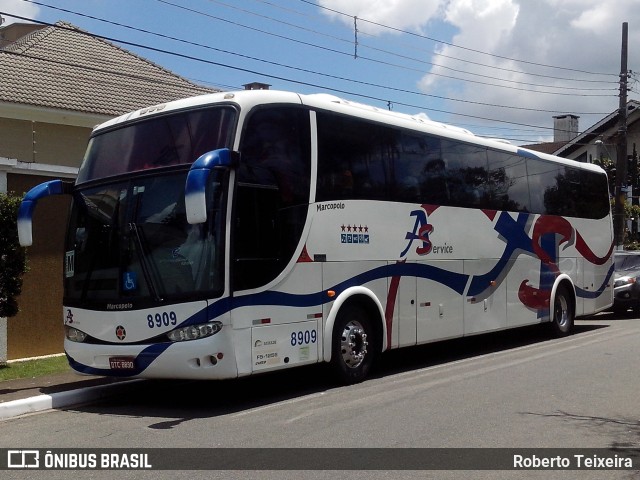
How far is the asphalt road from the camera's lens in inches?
280

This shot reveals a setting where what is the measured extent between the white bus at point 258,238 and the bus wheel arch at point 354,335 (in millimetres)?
25

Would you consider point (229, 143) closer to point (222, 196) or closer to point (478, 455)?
point (222, 196)

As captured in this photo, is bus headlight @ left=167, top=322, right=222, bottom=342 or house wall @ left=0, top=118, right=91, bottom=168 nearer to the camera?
bus headlight @ left=167, top=322, right=222, bottom=342

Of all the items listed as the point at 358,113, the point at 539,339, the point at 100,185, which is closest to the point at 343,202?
the point at 358,113

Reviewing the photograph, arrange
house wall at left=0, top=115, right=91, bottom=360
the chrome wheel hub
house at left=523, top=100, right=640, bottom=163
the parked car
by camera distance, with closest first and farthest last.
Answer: the chrome wheel hub < house wall at left=0, top=115, right=91, bottom=360 < the parked car < house at left=523, top=100, right=640, bottom=163

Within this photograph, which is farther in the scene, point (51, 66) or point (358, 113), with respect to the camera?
point (51, 66)

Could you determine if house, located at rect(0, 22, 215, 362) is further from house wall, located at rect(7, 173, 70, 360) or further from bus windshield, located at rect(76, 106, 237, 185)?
bus windshield, located at rect(76, 106, 237, 185)

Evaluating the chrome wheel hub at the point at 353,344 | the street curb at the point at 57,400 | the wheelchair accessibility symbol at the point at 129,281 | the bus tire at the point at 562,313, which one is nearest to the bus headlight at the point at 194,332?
the wheelchair accessibility symbol at the point at 129,281

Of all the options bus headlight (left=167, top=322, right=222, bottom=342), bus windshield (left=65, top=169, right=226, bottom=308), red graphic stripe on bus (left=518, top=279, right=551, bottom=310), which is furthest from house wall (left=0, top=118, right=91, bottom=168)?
red graphic stripe on bus (left=518, top=279, right=551, bottom=310)

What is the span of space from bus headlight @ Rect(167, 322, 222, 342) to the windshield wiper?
16.6 inches

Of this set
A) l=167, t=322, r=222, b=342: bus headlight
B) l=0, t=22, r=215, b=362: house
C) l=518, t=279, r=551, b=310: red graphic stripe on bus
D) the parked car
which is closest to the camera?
l=167, t=322, r=222, b=342: bus headlight

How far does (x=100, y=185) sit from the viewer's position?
971 centimetres

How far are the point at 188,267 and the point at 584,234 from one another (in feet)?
37.5

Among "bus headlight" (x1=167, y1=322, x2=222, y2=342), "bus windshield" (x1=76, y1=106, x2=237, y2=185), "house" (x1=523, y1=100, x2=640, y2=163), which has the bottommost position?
"bus headlight" (x1=167, y1=322, x2=222, y2=342)
